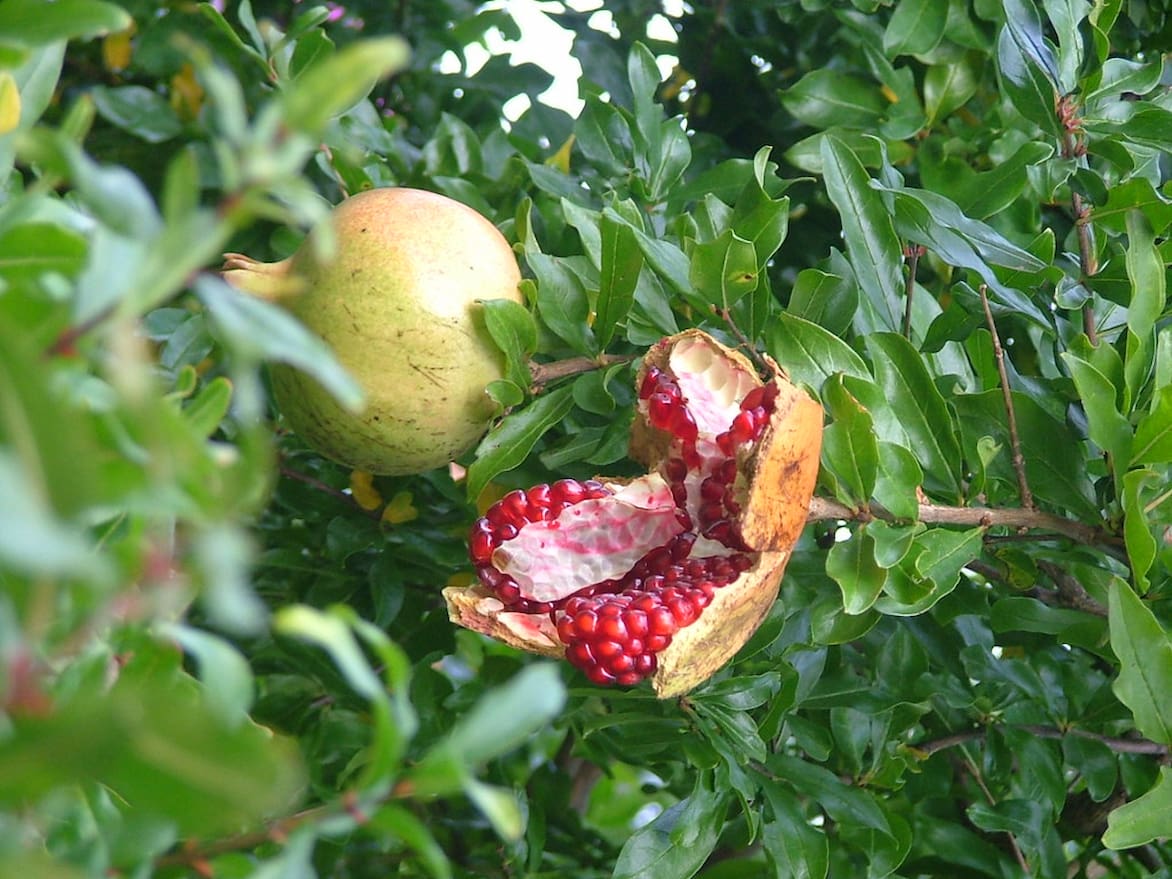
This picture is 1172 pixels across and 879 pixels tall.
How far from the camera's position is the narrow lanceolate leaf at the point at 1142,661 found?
591 millimetres

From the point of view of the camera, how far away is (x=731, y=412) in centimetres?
64

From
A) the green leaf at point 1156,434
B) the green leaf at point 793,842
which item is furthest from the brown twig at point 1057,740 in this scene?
the green leaf at point 1156,434

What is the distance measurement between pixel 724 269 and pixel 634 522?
0.47 feet

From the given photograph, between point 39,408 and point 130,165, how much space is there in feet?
3.21

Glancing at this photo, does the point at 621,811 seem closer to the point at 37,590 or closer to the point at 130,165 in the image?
the point at 130,165

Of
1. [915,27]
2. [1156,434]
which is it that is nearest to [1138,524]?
[1156,434]

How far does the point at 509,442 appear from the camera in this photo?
672 millimetres

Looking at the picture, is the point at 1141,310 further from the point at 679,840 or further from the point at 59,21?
the point at 59,21

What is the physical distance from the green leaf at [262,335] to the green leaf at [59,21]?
143mm

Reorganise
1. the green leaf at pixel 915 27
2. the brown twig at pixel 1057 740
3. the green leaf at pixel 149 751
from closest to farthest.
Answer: the green leaf at pixel 149 751
the brown twig at pixel 1057 740
the green leaf at pixel 915 27

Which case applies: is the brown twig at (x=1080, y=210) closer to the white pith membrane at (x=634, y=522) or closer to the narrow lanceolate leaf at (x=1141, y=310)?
the narrow lanceolate leaf at (x=1141, y=310)

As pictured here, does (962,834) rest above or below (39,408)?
below

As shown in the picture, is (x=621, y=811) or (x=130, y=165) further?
(x=621, y=811)

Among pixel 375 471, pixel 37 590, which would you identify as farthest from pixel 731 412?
pixel 37 590
